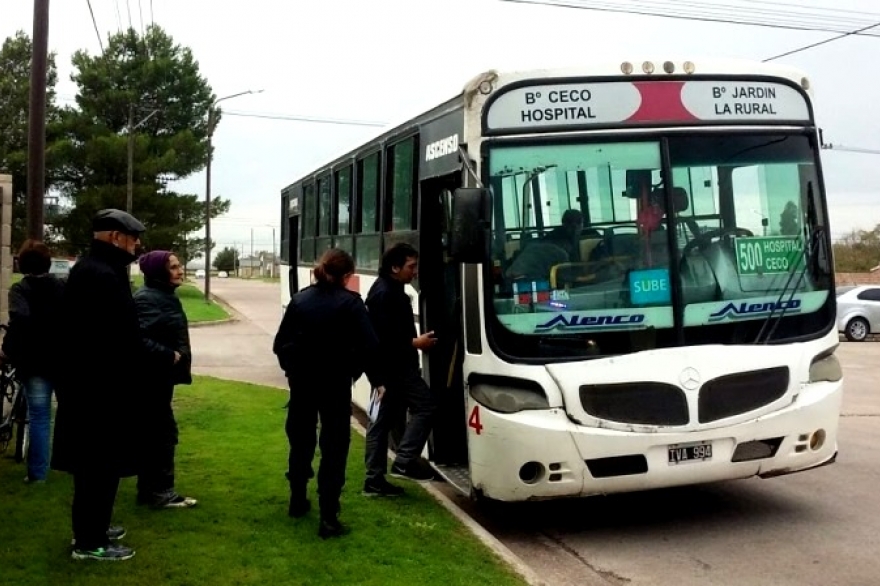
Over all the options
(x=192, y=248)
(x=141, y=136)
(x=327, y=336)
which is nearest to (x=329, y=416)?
(x=327, y=336)

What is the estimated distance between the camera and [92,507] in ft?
17.3

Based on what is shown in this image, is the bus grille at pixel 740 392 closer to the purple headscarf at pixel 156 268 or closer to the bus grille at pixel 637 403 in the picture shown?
the bus grille at pixel 637 403

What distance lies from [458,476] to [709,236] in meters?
2.43

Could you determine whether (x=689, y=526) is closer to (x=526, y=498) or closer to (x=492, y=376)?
(x=526, y=498)

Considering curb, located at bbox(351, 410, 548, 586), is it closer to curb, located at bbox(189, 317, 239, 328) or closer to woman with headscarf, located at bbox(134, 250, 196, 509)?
woman with headscarf, located at bbox(134, 250, 196, 509)

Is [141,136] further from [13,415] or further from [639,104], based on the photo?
[639,104]

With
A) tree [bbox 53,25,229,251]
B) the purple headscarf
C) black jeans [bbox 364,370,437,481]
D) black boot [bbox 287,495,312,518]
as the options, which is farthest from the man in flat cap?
tree [bbox 53,25,229,251]

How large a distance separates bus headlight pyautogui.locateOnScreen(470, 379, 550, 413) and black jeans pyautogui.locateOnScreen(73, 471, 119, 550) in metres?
2.25

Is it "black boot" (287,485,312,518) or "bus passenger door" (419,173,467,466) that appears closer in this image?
"black boot" (287,485,312,518)

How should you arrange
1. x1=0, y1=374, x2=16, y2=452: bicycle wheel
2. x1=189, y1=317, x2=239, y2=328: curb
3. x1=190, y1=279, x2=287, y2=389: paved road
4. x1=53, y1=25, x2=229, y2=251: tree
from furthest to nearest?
x1=53, y1=25, x2=229, y2=251: tree → x1=189, y1=317, x2=239, y2=328: curb → x1=190, y1=279, x2=287, y2=389: paved road → x1=0, y1=374, x2=16, y2=452: bicycle wheel

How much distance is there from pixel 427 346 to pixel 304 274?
266 inches

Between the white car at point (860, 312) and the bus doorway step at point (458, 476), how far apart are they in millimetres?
20567

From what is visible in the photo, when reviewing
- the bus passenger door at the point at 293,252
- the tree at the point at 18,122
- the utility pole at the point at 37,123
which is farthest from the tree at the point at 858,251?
the utility pole at the point at 37,123

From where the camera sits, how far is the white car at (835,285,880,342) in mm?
25438
